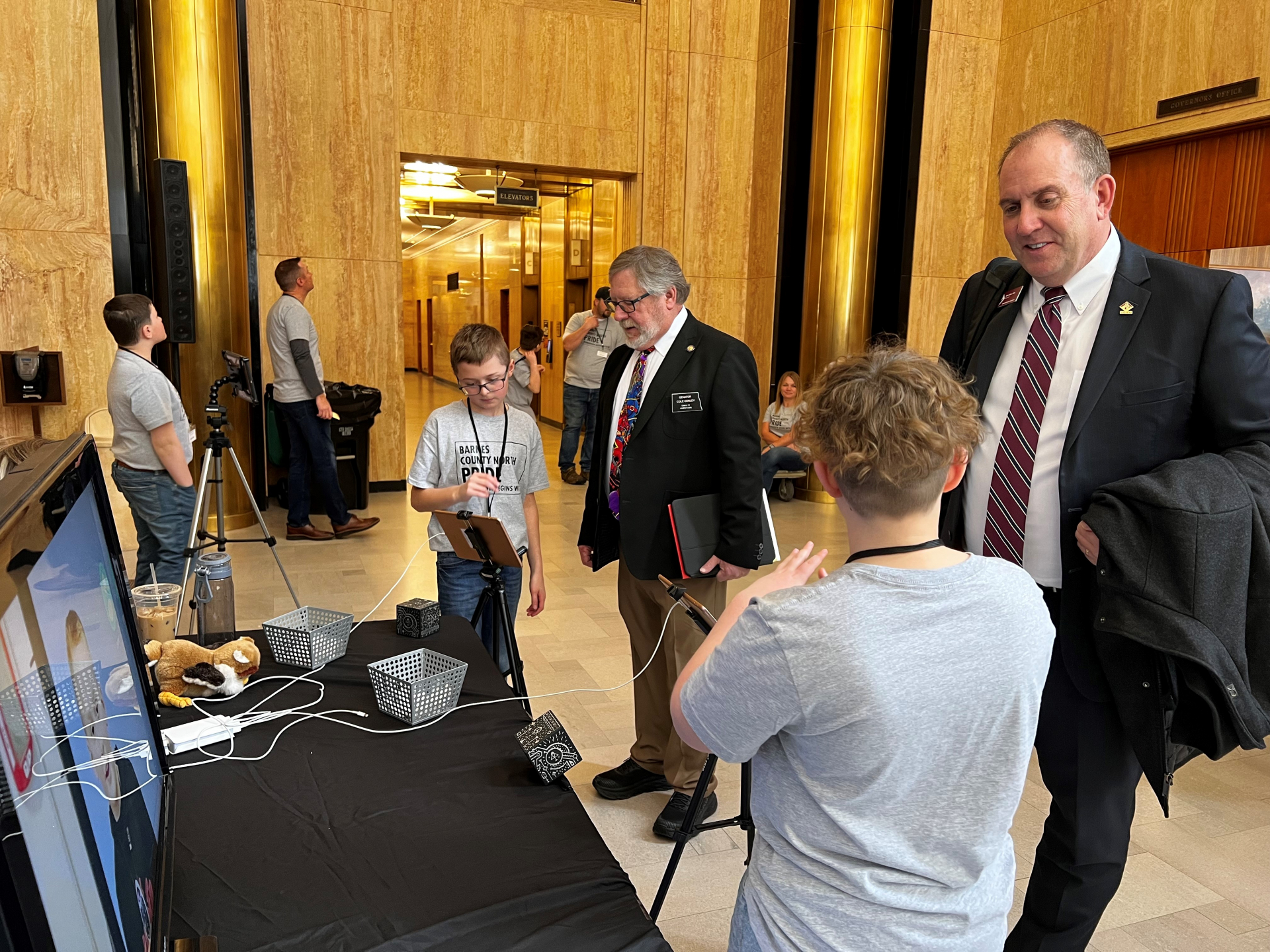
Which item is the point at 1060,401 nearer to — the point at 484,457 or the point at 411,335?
the point at 484,457

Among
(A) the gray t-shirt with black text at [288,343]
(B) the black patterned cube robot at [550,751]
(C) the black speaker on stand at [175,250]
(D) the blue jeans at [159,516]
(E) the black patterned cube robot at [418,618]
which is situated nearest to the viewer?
(B) the black patterned cube robot at [550,751]

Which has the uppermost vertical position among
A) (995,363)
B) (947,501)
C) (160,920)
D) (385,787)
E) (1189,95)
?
(1189,95)

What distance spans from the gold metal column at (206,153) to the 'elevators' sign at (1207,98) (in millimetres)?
6316

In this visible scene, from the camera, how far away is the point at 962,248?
26.6 feet

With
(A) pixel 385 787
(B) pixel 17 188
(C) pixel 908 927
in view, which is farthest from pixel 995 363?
(B) pixel 17 188

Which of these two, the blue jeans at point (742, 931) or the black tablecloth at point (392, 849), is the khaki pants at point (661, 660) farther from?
the blue jeans at point (742, 931)

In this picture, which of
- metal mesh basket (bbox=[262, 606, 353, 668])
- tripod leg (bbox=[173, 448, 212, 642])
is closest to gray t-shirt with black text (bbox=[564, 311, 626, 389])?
tripod leg (bbox=[173, 448, 212, 642])

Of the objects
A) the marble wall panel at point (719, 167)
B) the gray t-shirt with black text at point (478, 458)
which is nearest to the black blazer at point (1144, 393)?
the gray t-shirt with black text at point (478, 458)

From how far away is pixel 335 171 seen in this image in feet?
23.4

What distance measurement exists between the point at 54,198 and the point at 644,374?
16.3 ft

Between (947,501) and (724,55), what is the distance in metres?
7.32

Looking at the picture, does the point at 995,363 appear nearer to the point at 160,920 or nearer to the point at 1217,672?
the point at 1217,672

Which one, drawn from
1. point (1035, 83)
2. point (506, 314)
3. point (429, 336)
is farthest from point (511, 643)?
point (429, 336)

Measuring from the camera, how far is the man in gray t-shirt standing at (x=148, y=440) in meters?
3.74
